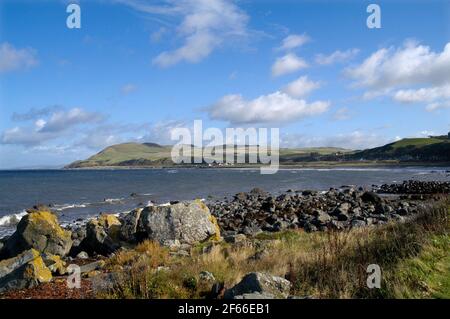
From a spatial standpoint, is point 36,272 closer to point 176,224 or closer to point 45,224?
point 176,224

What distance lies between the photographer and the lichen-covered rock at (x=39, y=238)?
19.2m

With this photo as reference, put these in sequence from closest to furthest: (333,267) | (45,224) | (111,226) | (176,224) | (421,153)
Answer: (333,267) < (176,224) < (111,226) < (45,224) < (421,153)

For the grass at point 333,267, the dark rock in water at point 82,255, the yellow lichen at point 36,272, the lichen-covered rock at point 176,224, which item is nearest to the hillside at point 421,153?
the lichen-covered rock at point 176,224

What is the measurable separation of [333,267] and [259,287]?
2208 mm

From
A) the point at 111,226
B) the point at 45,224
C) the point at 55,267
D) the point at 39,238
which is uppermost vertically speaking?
the point at 111,226

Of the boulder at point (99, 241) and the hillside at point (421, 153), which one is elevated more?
the hillside at point (421, 153)

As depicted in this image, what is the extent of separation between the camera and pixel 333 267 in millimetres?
9289

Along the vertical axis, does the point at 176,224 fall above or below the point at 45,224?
above

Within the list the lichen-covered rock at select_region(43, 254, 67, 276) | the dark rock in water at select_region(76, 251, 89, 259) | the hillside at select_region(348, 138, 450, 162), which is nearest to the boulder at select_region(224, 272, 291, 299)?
the lichen-covered rock at select_region(43, 254, 67, 276)

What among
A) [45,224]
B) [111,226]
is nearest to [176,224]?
Answer: [111,226]

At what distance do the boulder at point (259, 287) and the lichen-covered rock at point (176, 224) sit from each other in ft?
26.6

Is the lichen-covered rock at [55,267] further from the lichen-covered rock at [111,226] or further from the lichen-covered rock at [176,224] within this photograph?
the lichen-covered rock at [111,226]
